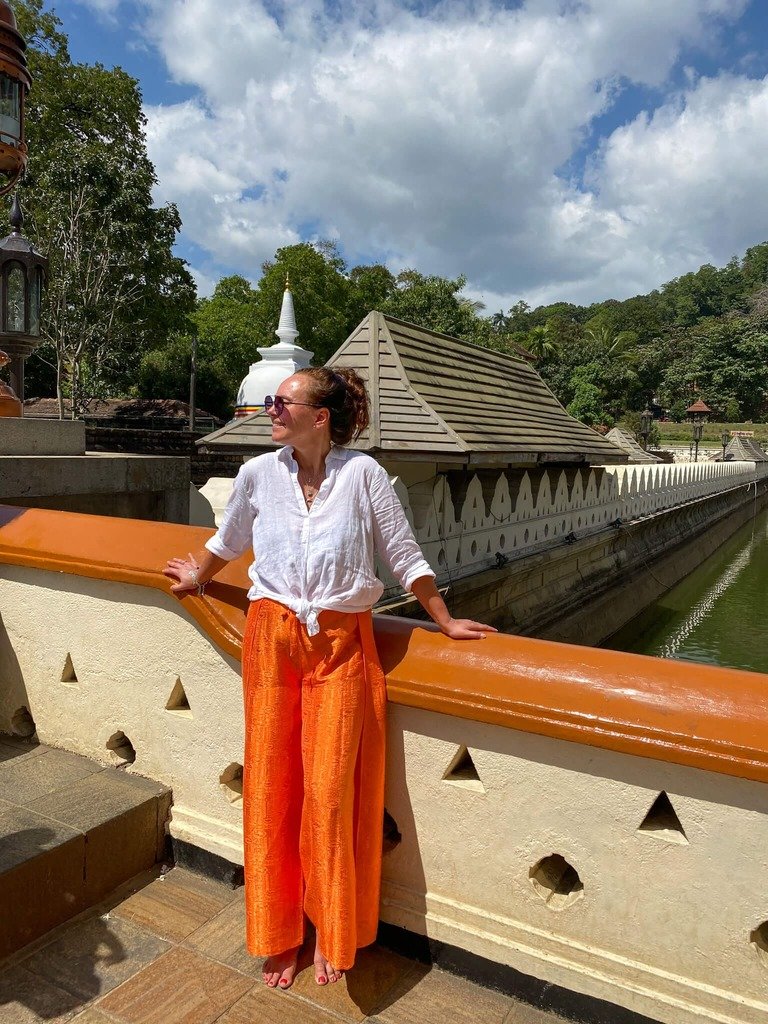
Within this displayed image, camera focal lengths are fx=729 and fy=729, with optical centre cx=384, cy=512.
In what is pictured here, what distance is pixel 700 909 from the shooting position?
174 centimetres

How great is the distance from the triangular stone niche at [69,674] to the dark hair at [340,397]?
1511 millimetres

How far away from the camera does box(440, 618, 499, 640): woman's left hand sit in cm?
204

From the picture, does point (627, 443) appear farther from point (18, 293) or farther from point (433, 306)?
point (18, 293)

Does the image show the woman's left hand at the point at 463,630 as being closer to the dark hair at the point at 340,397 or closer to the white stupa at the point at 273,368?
the dark hair at the point at 340,397

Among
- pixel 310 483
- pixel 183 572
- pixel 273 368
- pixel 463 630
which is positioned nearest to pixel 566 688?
pixel 463 630

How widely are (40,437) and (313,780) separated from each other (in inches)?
114

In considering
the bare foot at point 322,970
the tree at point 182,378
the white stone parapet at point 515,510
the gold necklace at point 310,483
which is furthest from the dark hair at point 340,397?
the tree at point 182,378

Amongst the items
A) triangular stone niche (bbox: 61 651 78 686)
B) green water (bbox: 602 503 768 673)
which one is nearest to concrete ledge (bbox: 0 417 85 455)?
triangular stone niche (bbox: 61 651 78 686)

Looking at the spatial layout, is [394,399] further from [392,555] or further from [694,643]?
[694,643]

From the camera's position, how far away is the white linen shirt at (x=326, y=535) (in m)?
1.91

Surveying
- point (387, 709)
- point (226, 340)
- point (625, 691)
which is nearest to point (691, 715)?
point (625, 691)

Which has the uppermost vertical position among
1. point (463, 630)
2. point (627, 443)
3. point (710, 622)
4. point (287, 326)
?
point (287, 326)

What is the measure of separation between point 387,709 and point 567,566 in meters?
8.76

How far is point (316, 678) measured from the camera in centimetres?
193
